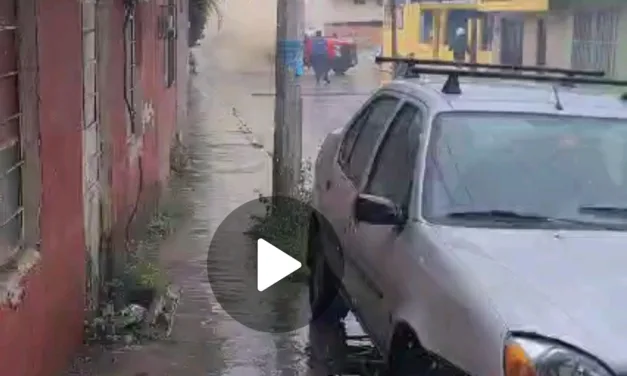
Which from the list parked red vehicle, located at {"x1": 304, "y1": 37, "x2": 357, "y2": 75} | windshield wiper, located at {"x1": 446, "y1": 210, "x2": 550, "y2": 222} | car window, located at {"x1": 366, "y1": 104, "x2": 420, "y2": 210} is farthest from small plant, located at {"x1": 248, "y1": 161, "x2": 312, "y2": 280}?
parked red vehicle, located at {"x1": 304, "y1": 37, "x2": 357, "y2": 75}

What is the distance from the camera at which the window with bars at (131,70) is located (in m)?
9.35

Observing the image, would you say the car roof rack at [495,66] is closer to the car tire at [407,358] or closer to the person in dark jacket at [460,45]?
the car tire at [407,358]

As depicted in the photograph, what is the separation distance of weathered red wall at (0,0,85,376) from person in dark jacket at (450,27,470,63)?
3235cm

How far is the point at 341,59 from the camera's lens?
40.9 meters

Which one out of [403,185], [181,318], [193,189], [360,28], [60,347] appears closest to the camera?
[403,185]

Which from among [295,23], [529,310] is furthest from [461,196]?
[295,23]

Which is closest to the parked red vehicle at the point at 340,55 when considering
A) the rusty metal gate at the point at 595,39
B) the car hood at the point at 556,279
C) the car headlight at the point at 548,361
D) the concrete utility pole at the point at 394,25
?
the concrete utility pole at the point at 394,25

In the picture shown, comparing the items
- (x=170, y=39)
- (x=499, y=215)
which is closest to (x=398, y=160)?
(x=499, y=215)

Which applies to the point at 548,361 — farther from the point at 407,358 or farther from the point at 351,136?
the point at 351,136

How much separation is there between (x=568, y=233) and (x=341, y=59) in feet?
119

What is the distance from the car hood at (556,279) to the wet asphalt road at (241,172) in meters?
2.23

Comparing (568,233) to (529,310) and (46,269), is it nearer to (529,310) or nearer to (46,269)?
(529,310)

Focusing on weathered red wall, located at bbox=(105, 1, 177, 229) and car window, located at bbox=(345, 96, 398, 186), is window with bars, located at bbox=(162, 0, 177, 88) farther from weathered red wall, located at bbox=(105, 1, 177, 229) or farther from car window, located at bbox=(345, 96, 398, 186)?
car window, located at bbox=(345, 96, 398, 186)

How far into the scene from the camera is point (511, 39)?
3497cm
